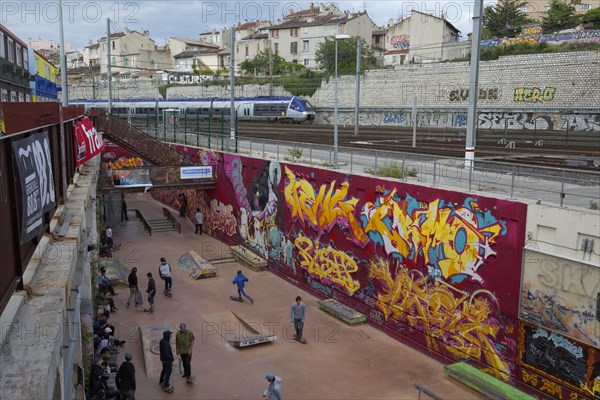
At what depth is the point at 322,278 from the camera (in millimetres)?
19484

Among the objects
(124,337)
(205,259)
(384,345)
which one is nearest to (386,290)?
(384,345)

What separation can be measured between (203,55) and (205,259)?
7855cm

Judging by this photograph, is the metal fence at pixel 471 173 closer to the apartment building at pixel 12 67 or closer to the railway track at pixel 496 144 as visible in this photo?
the railway track at pixel 496 144

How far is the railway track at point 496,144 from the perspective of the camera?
59.1 ft

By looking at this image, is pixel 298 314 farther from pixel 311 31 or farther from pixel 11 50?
pixel 311 31

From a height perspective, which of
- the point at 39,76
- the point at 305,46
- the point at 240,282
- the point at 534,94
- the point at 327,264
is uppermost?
the point at 305,46

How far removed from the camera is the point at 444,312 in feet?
46.7

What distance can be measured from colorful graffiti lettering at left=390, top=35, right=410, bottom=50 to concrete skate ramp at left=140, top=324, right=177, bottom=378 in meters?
59.5

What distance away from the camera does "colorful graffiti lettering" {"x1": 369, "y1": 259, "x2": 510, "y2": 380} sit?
13.0 meters

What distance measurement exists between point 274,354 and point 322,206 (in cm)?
611

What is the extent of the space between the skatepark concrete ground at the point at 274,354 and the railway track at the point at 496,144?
20.0 feet

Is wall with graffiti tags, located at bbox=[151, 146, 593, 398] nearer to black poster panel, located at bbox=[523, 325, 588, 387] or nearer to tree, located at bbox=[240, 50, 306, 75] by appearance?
black poster panel, located at bbox=[523, 325, 588, 387]

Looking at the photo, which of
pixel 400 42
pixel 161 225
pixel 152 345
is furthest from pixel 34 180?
pixel 400 42

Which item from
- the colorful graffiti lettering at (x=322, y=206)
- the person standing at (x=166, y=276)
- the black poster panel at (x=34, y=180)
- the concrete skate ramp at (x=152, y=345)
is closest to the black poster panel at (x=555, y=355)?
the colorful graffiti lettering at (x=322, y=206)
